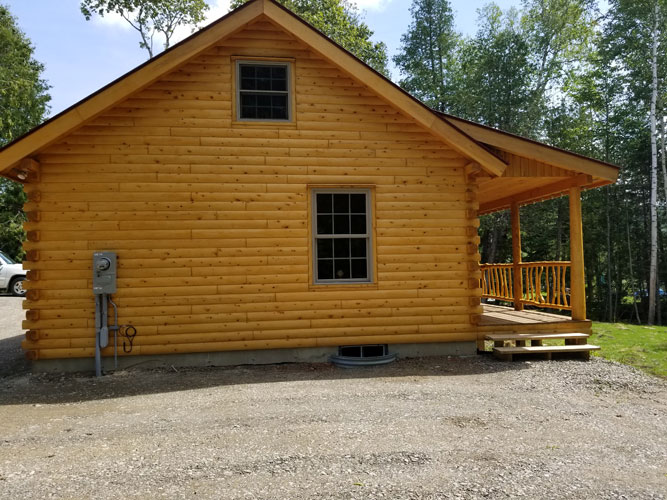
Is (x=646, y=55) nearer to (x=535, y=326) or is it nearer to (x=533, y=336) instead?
(x=535, y=326)

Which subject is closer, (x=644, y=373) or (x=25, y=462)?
(x=25, y=462)

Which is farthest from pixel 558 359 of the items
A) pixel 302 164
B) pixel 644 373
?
pixel 302 164

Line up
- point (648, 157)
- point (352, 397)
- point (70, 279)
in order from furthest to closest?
point (648, 157), point (70, 279), point (352, 397)

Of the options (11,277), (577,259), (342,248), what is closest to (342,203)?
(342,248)

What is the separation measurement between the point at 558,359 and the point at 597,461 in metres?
4.56

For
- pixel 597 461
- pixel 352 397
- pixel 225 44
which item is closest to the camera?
pixel 597 461

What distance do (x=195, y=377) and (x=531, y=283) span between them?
8.24 meters

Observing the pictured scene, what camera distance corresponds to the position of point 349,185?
8.05 meters

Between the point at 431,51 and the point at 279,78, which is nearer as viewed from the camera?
the point at 279,78

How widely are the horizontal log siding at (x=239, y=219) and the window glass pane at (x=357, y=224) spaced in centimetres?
25

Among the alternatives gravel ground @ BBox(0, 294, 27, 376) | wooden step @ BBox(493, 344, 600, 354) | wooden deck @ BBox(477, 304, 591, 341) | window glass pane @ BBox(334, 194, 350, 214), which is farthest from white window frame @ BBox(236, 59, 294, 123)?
gravel ground @ BBox(0, 294, 27, 376)

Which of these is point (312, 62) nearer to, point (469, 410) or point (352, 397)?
point (352, 397)

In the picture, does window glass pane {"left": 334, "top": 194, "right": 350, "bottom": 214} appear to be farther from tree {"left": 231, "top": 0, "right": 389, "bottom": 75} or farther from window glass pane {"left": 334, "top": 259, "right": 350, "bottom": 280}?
tree {"left": 231, "top": 0, "right": 389, "bottom": 75}

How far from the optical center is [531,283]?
1168 centimetres
